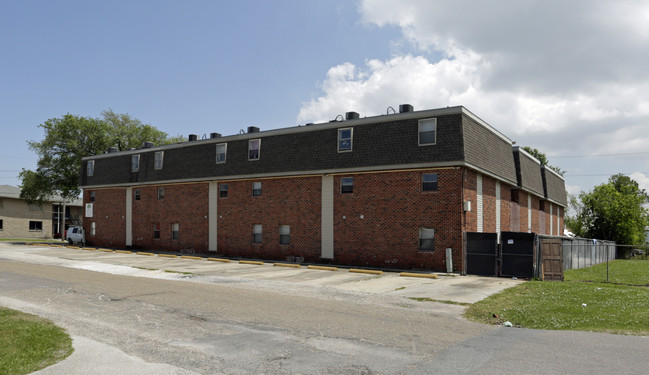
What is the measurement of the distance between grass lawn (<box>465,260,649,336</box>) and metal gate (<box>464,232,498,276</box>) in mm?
4550

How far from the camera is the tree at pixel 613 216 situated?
5356 centimetres

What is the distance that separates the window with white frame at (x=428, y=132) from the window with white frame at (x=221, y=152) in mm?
14436

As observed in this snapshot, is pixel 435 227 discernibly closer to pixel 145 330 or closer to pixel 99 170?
pixel 145 330

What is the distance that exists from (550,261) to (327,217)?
1172 centimetres

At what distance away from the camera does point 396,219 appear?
966 inches

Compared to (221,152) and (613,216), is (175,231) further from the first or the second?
(613,216)

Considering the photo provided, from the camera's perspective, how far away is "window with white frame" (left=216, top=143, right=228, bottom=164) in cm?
3252

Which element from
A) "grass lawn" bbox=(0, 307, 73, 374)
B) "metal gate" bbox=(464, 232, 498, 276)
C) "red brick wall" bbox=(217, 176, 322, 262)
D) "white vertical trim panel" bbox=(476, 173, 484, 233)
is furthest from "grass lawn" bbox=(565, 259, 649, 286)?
"grass lawn" bbox=(0, 307, 73, 374)

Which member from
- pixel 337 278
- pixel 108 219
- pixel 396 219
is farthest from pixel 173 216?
pixel 337 278

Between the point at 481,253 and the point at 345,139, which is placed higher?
the point at 345,139

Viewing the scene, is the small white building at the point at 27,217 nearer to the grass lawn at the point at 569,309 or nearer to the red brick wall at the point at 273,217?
the red brick wall at the point at 273,217

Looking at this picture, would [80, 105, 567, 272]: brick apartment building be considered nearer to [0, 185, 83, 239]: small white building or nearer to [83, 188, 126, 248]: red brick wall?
[83, 188, 126, 248]: red brick wall

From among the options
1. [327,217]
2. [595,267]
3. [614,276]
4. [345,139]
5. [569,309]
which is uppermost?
[345,139]

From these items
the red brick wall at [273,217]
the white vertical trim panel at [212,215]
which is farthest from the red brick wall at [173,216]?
the red brick wall at [273,217]
